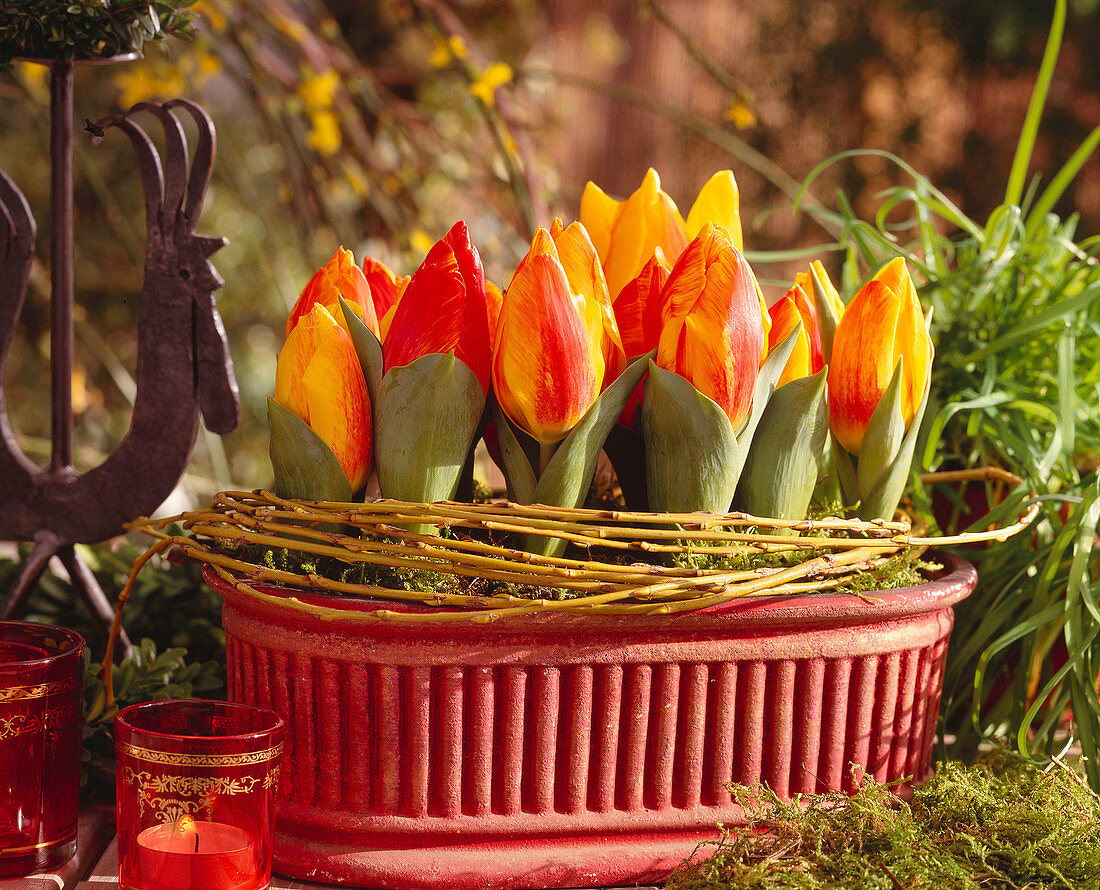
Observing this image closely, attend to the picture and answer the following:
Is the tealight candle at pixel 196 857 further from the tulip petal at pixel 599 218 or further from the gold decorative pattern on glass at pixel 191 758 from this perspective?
the tulip petal at pixel 599 218

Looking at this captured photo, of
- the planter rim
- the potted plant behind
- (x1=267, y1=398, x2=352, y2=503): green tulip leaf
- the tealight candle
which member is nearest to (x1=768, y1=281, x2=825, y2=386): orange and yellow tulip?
the potted plant behind

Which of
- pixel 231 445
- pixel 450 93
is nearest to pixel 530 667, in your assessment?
pixel 450 93

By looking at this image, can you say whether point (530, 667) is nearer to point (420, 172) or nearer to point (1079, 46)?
point (420, 172)

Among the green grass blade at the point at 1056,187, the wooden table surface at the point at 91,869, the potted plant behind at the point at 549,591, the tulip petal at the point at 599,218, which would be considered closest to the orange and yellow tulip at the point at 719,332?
the potted plant behind at the point at 549,591

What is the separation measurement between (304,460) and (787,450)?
226mm

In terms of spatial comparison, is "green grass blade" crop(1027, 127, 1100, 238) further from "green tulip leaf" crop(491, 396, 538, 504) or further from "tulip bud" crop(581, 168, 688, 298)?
"green tulip leaf" crop(491, 396, 538, 504)

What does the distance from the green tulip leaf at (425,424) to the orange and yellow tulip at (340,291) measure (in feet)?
0.22

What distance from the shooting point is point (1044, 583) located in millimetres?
580

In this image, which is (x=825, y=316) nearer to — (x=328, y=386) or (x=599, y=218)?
(x=599, y=218)

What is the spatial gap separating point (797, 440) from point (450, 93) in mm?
1478

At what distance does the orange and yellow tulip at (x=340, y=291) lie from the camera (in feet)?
1.69

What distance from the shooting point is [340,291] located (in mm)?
518

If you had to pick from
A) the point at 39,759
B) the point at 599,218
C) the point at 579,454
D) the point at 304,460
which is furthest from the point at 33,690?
the point at 599,218

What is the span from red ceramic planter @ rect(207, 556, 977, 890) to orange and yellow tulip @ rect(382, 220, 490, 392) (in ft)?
0.38
